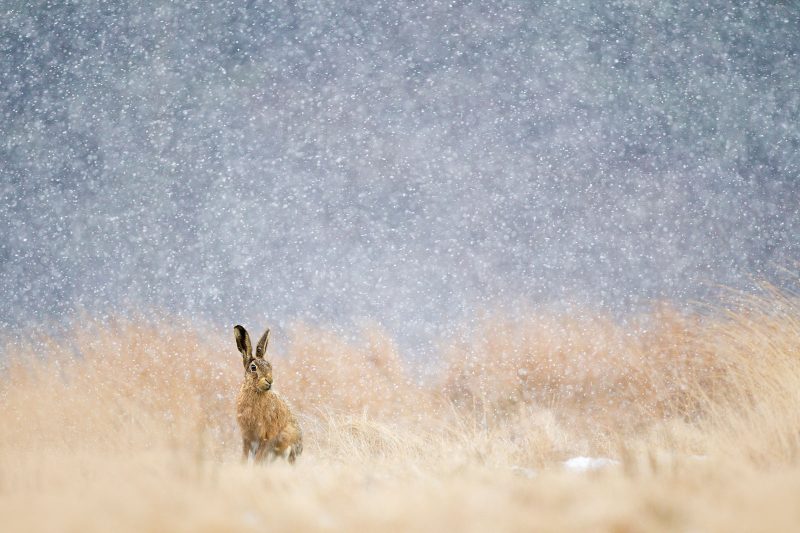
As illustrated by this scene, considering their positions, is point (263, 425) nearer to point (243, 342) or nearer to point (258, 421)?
point (258, 421)

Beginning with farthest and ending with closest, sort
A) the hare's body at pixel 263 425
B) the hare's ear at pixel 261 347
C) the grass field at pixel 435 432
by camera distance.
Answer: the hare's ear at pixel 261 347, the hare's body at pixel 263 425, the grass field at pixel 435 432

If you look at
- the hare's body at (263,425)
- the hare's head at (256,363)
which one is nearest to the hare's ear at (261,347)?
the hare's head at (256,363)

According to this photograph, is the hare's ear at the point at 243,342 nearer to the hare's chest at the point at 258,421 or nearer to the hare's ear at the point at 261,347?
the hare's ear at the point at 261,347

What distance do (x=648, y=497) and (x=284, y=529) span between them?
2.75 feet

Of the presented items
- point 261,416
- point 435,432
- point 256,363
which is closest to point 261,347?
point 256,363

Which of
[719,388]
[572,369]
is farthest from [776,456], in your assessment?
[572,369]

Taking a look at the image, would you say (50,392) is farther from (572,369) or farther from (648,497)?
(648,497)

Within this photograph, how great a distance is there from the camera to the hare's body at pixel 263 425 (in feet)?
10.8

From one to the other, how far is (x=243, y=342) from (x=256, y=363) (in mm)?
110

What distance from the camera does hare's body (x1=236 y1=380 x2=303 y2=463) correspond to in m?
3.28

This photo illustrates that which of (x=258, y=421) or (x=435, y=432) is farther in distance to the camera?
(x=435, y=432)

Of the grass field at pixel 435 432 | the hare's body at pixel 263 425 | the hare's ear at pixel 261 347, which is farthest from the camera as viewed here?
the hare's ear at pixel 261 347

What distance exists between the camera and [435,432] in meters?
4.59

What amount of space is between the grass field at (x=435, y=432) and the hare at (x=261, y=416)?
0.17 metres
